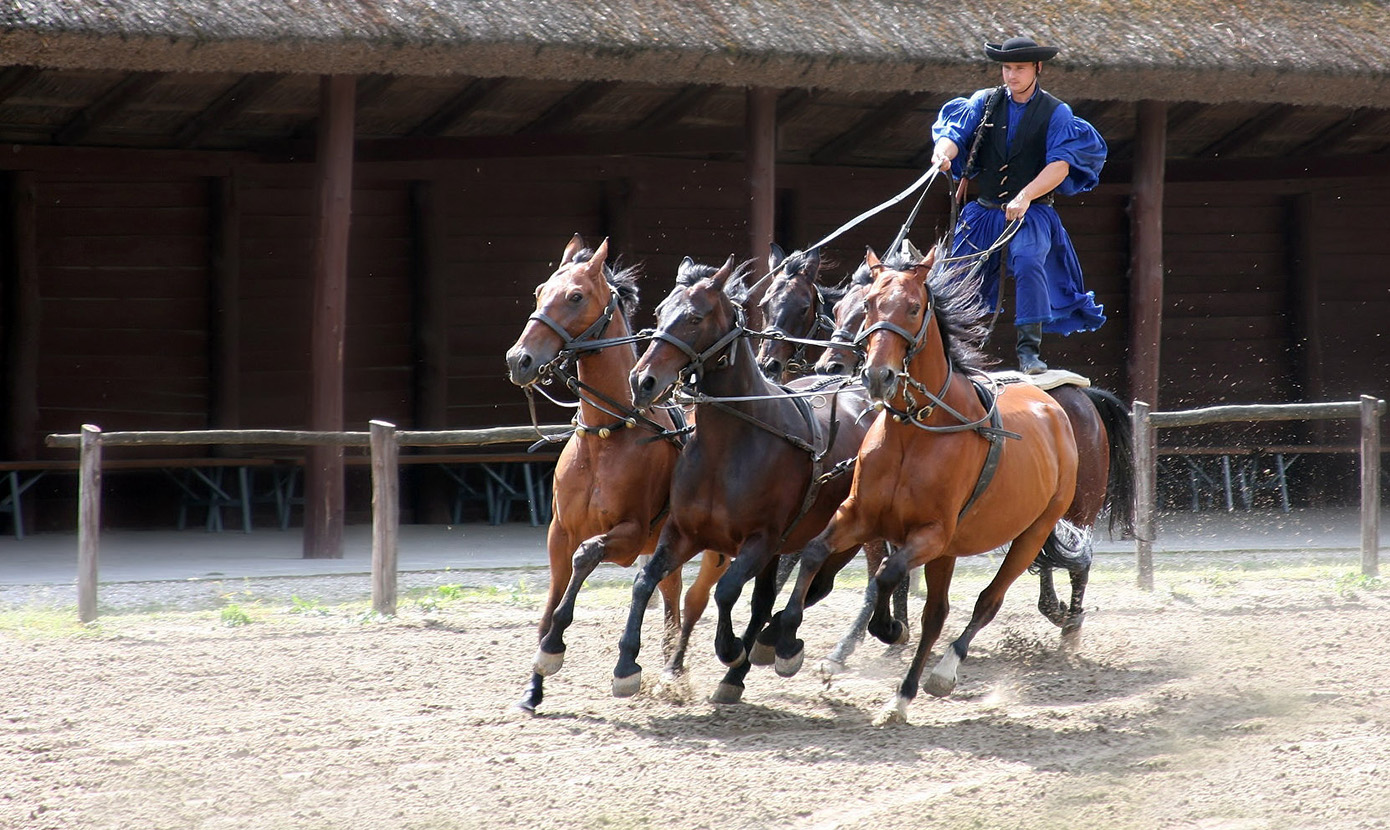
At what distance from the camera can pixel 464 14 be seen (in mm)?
9844

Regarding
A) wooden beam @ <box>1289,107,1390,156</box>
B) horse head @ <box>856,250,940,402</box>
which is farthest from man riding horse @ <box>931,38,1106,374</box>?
wooden beam @ <box>1289,107,1390,156</box>

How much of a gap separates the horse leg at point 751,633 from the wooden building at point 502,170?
477 centimetres

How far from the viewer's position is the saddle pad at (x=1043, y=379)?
274 inches

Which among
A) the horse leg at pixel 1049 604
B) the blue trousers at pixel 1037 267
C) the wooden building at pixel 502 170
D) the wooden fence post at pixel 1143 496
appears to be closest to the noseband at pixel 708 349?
the blue trousers at pixel 1037 267

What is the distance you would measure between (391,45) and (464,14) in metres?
0.56

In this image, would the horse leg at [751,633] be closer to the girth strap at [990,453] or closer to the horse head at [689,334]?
the girth strap at [990,453]

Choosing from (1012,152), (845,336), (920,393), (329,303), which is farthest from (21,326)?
(920,393)

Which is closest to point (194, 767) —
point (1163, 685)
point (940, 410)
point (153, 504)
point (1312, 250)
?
point (940, 410)

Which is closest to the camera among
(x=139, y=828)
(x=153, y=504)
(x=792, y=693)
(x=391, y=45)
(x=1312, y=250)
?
(x=139, y=828)

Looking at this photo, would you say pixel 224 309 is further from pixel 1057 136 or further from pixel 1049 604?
pixel 1057 136

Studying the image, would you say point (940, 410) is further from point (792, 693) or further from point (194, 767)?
point (194, 767)

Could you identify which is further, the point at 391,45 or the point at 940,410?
the point at 391,45

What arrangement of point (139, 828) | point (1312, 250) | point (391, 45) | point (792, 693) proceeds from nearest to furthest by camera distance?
1. point (139, 828)
2. point (792, 693)
3. point (391, 45)
4. point (1312, 250)

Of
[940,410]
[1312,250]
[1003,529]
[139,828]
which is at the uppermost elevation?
[1312,250]
